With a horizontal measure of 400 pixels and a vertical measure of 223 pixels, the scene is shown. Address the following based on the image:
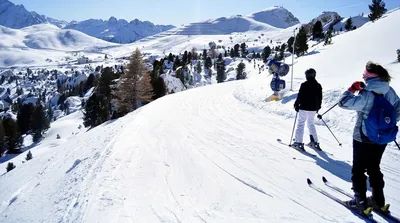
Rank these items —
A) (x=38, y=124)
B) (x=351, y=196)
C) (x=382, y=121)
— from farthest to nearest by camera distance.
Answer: (x=38, y=124) < (x=351, y=196) < (x=382, y=121)

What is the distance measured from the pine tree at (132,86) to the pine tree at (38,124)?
165 feet

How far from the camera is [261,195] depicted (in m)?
5.09

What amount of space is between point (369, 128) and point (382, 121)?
202mm

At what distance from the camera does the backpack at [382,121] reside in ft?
13.1

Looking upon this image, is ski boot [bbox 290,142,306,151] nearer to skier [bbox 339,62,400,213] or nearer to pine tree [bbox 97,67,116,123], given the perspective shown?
skier [bbox 339,62,400,213]

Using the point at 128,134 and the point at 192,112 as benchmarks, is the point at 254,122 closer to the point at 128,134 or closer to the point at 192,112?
the point at 192,112

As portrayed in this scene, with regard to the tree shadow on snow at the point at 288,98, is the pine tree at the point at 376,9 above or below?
above

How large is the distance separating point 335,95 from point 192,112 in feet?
23.0

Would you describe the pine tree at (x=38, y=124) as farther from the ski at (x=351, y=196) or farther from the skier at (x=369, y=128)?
the skier at (x=369, y=128)

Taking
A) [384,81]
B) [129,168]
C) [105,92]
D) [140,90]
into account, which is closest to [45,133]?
[105,92]

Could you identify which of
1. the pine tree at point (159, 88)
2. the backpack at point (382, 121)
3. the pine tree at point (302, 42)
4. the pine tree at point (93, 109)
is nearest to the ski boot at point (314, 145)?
the backpack at point (382, 121)

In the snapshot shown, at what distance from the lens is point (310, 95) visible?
24.6 feet

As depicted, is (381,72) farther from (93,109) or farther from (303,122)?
(93,109)

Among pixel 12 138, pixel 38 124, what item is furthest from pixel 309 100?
pixel 38 124
